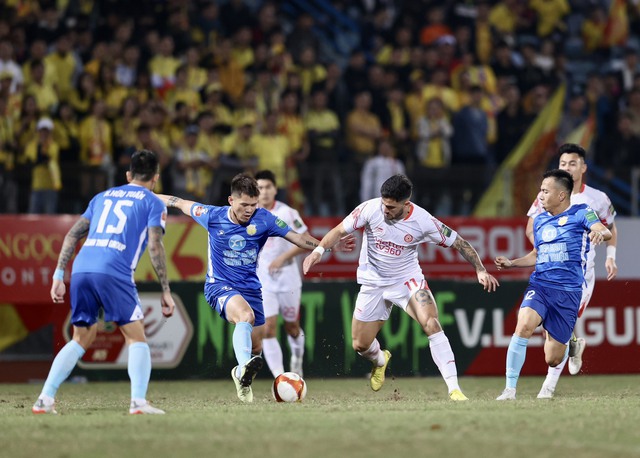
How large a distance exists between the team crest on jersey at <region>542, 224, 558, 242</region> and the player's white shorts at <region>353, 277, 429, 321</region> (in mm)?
1322

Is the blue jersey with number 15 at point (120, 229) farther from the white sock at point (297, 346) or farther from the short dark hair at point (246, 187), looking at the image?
the white sock at point (297, 346)

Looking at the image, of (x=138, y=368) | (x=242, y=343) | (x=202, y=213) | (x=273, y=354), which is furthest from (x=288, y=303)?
(x=138, y=368)

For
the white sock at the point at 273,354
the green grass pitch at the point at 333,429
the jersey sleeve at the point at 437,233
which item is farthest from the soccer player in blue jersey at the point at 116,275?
the white sock at the point at 273,354

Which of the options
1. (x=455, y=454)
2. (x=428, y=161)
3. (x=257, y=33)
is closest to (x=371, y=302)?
(x=455, y=454)

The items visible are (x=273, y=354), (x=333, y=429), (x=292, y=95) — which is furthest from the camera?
(x=292, y=95)

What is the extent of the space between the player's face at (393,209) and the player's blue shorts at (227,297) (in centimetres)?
156

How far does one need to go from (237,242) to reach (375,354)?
2158mm

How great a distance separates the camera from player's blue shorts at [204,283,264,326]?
1175 centimetres

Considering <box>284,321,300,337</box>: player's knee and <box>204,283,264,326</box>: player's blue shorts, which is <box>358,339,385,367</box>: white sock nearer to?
<box>204,283,264,326</box>: player's blue shorts

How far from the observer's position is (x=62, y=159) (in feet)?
60.1

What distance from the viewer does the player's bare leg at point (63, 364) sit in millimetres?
9625

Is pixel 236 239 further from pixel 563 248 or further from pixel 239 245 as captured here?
pixel 563 248

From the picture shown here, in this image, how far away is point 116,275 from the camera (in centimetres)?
965

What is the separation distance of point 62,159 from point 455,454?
1231 cm
